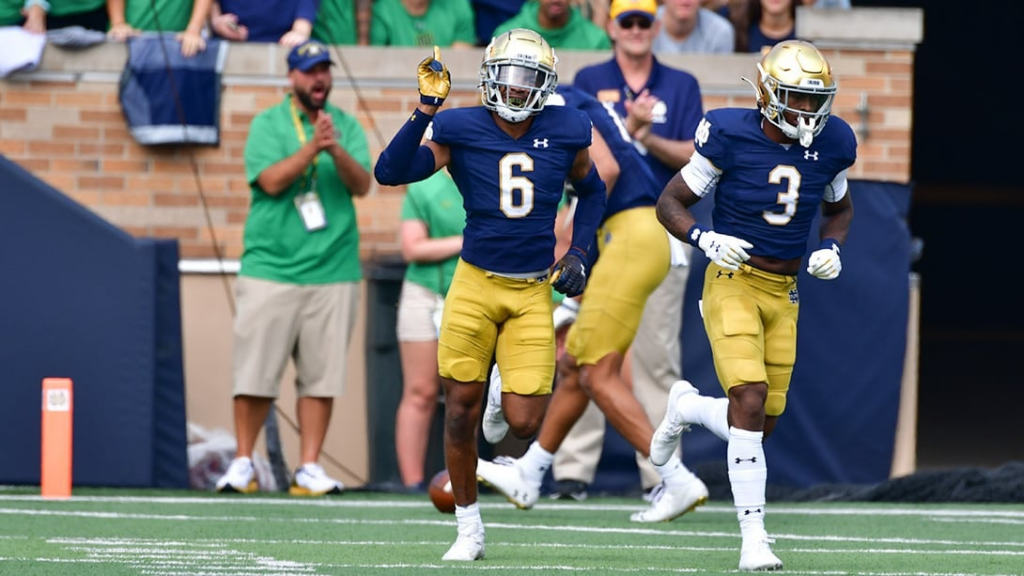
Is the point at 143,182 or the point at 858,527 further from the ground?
the point at 143,182

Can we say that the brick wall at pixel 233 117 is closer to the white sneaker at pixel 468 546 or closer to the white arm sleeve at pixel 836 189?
the white arm sleeve at pixel 836 189

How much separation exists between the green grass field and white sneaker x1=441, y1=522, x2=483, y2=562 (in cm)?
8

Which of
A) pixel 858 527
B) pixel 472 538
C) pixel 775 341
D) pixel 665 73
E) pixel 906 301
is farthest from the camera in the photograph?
pixel 906 301

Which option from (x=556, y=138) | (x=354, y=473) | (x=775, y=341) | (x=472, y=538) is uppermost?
(x=556, y=138)

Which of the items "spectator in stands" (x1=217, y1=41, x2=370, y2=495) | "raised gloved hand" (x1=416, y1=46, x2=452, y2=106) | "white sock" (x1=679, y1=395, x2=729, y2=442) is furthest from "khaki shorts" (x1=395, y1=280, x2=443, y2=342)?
"raised gloved hand" (x1=416, y1=46, x2=452, y2=106)

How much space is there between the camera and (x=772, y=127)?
7.41 meters

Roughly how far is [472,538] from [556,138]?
1.54m

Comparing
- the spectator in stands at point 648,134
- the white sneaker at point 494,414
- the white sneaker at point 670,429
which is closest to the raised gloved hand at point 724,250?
the white sneaker at point 670,429

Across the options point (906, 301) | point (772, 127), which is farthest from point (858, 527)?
point (906, 301)

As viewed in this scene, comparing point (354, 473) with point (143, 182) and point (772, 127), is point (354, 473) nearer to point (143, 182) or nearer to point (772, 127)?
point (143, 182)

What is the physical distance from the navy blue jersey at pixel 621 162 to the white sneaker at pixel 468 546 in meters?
2.45

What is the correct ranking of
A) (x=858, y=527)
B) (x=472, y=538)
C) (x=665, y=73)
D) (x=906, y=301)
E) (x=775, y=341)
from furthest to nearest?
1. (x=906, y=301)
2. (x=665, y=73)
3. (x=858, y=527)
4. (x=775, y=341)
5. (x=472, y=538)

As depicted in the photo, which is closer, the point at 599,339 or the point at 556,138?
the point at 556,138

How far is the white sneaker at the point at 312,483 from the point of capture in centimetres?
1020
